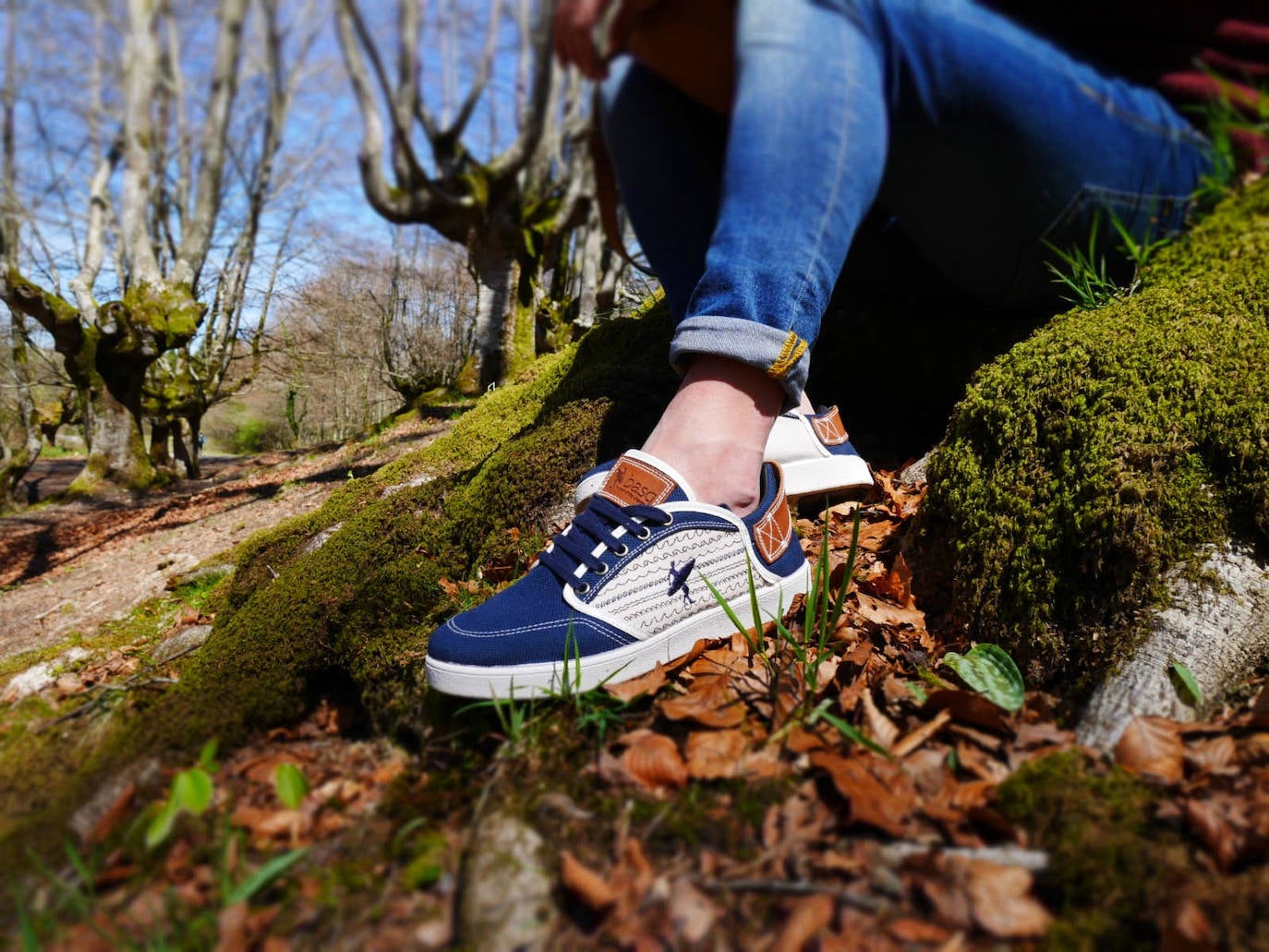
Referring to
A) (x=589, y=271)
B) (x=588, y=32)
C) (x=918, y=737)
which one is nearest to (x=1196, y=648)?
(x=918, y=737)

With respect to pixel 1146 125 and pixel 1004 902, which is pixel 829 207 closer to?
pixel 1146 125

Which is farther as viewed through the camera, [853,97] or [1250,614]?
[853,97]

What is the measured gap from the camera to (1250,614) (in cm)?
117

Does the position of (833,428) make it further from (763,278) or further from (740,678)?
(740,678)

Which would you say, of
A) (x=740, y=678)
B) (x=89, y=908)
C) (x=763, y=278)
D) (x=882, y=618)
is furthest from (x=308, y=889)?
(x=763, y=278)

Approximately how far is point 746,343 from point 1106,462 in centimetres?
78

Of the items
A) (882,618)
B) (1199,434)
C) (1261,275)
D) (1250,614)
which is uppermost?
(1261,275)

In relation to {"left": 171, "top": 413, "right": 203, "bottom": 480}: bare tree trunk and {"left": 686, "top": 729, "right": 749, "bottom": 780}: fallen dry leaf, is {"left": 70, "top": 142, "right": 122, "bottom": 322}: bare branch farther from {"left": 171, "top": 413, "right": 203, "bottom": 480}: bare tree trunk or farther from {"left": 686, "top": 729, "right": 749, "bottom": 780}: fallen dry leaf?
{"left": 686, "top": 729, "right": 749, "bottom": 780}: fallen dry leaf

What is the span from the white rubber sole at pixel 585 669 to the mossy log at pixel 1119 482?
1.62ft

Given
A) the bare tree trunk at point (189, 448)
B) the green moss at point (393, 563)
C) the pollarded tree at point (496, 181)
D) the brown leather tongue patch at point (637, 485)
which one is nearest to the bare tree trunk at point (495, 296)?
the pollarded tree at point (496, 181)

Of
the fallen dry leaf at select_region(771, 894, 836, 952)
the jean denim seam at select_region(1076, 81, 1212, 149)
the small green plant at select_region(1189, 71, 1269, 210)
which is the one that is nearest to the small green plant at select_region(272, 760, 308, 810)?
the fallen dry leaf at select_region(771, 894, 836, 952)

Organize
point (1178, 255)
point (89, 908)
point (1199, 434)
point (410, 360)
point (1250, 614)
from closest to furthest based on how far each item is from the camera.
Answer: point (89, 908) → point (1250, 614) → point (1199, 434) → point (1178, 255) → point (410, 360)

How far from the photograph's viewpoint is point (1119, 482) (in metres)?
1.26

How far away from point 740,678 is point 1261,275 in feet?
5.16
